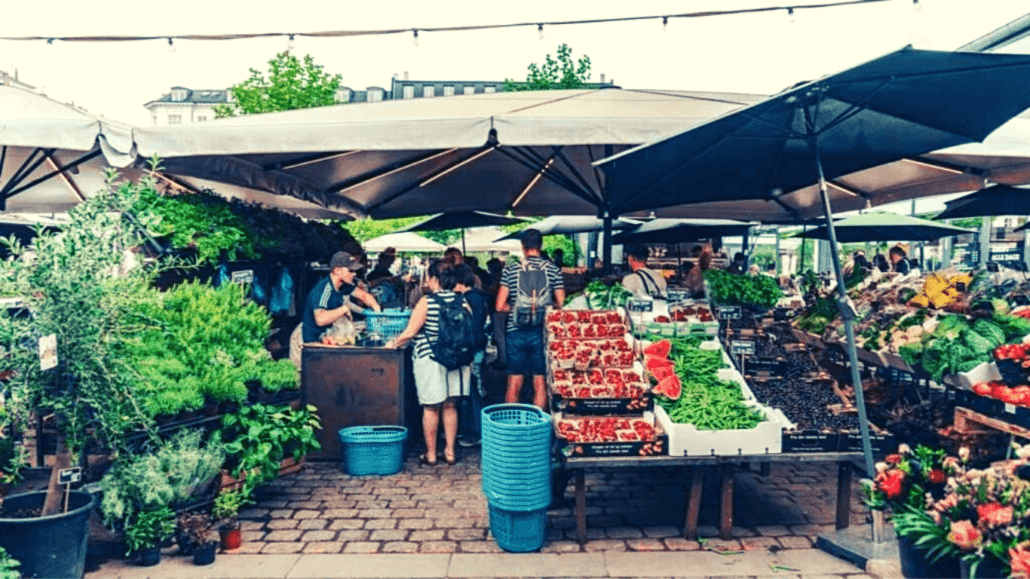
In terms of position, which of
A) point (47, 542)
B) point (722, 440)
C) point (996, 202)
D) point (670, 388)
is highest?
point (996, 202)

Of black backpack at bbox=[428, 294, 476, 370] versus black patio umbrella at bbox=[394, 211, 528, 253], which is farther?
black patio umbrella at bbox=[394, 211, 528, 253]

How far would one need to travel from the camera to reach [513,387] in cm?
666

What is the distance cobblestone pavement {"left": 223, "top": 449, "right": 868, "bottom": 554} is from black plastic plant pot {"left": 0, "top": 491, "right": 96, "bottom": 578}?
98 centimetres

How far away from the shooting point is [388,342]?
256 inches

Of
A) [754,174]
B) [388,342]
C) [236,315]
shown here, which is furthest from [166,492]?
[754,174]

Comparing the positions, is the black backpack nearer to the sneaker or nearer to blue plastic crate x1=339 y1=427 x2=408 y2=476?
blue plastic crate x1=339 y1=427 x2=408 y2=476

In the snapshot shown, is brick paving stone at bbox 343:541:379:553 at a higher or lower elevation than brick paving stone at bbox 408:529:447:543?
lower

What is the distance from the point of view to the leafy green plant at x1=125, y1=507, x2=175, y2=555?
4.09 metres

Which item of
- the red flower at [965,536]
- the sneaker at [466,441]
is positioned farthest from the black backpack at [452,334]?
the red flower at [965,536]

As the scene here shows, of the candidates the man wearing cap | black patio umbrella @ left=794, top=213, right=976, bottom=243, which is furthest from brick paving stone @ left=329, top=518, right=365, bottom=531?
black patio umbrella @ left=794, top=213, right=976, bottom=243

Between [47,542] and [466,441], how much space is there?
391 centimetres

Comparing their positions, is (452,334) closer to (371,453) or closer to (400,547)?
(371,453)

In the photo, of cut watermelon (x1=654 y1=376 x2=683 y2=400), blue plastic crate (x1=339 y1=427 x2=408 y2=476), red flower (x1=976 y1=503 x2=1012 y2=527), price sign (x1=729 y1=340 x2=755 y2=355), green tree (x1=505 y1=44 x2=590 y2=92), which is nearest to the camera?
red flower (x1=976 y1=503 x2=1012 y2=527)

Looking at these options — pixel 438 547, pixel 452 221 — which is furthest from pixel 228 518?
pixel 452 221
